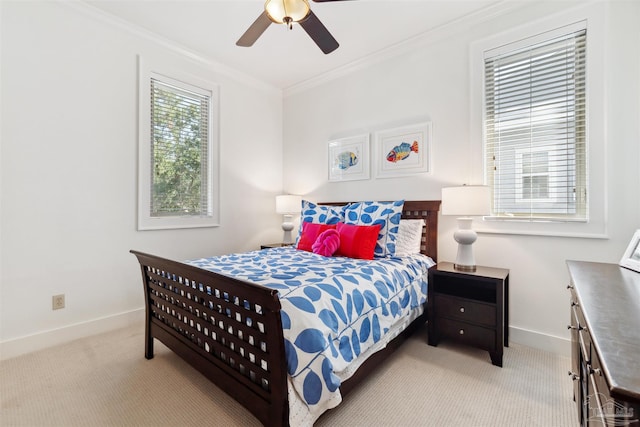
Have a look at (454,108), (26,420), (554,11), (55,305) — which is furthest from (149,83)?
(554,11)

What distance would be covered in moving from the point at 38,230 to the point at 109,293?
30.6 inches

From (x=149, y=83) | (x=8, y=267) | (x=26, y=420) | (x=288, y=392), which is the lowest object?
(x=26, y=420)

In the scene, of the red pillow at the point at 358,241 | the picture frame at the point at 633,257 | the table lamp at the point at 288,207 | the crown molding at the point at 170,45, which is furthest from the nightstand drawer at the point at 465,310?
the crown molding at the point at 170,45

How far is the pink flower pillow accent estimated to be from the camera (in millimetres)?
2564

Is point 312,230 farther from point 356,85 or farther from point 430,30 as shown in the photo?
point 430,30

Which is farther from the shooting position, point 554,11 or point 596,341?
point 554,11

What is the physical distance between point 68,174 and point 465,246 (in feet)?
11.0

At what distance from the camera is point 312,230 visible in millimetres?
2879

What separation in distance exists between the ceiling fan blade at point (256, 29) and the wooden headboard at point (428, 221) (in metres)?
2.00

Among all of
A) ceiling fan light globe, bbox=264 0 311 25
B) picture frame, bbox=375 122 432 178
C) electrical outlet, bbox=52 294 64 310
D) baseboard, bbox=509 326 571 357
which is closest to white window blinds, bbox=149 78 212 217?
electrical outlet, bbox=52 294 64 310

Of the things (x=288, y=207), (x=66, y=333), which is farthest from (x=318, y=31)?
(x=66, y=333)

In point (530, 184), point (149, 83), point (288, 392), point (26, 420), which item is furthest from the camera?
point (149, 83)

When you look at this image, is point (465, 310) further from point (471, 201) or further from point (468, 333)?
point (471, 201)

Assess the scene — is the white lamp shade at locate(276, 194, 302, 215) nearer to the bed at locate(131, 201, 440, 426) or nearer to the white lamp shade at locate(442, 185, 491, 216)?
the bed at locate(131, 201, 440, 426)
